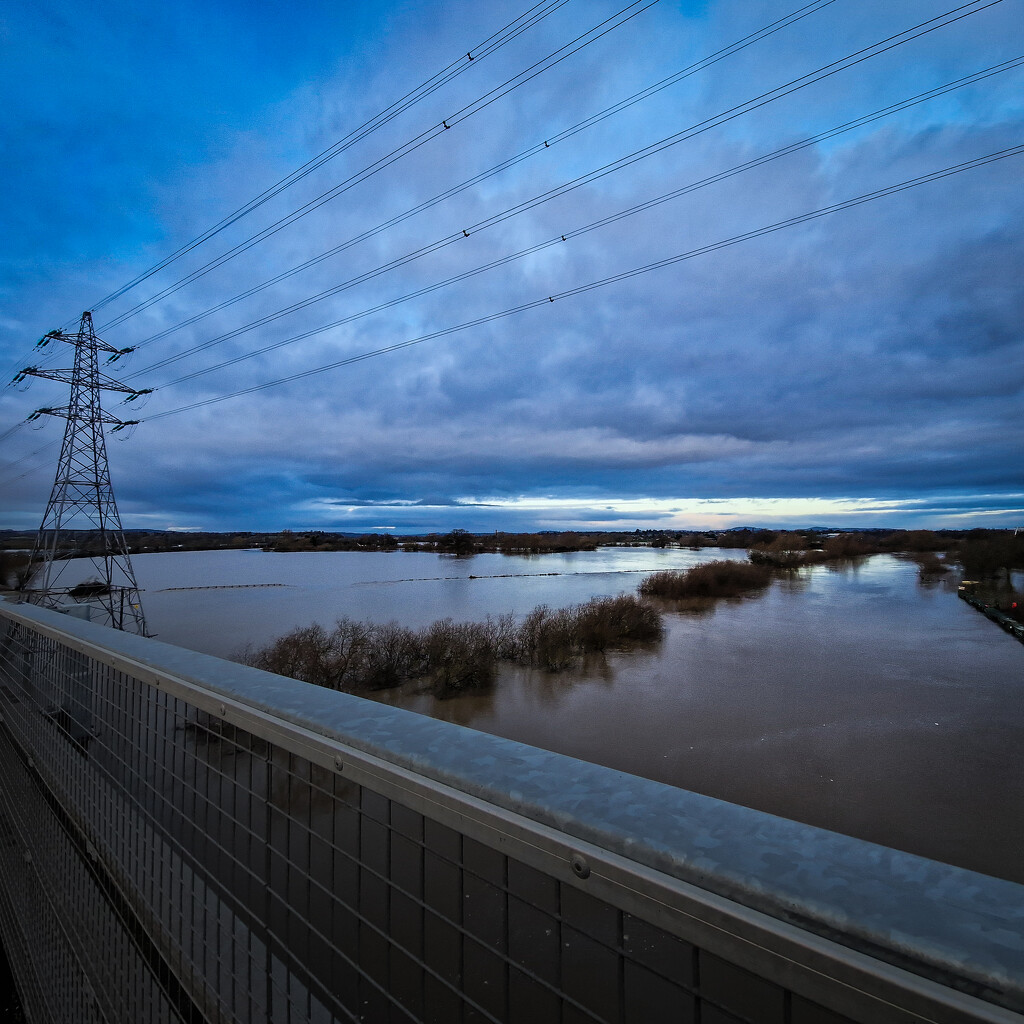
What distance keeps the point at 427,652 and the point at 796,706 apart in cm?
1015

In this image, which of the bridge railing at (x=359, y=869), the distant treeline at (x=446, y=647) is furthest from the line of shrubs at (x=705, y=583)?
the bridge railing at (x=359, y=869)

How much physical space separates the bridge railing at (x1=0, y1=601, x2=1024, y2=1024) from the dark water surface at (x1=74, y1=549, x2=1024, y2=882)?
32.9 ft

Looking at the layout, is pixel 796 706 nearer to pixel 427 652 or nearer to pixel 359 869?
pixel 427 652

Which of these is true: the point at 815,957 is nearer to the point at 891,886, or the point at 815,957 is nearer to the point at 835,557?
the point at 891,886

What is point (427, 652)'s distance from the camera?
17.2m

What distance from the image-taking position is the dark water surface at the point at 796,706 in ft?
34.1

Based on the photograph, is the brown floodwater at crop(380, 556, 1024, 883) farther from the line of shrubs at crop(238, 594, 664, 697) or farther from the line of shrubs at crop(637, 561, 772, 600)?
the line of shrubs at crop(637, 561, 772, 600)

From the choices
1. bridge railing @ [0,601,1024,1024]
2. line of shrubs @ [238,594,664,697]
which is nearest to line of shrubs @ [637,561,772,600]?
line of shrubs @ [238,594,664,697]

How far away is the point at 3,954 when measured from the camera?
3629 mm

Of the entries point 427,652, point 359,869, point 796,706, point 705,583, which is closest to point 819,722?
point 796,706

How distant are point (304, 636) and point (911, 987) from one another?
16.7m

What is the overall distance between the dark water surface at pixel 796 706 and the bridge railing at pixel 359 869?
1001cm

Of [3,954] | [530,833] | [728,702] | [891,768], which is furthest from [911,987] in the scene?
[728,702]

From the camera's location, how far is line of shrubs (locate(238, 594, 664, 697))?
15.0 meters
